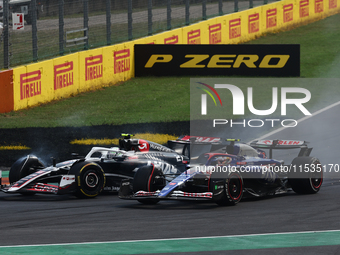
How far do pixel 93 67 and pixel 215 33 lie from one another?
7.71 meters

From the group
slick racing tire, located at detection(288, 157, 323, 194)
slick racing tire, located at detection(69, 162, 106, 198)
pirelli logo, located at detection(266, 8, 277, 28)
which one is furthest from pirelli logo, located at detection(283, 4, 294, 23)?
slick racing tire, located at detection(69, 162, 106, 198)

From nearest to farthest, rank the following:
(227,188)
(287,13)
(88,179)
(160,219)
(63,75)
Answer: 1. (160,219)
2. (227,188)
3. (88,179)
4. (63,75)
5. (287,13)

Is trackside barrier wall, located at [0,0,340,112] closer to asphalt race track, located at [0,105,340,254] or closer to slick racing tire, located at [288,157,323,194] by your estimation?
asphalt race track, located at [0,105,340,254]

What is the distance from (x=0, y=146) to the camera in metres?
13.7

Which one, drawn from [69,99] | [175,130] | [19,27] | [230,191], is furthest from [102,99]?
[230,191]

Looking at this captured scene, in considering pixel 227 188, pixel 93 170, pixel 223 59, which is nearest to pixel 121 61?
pixel 223 59

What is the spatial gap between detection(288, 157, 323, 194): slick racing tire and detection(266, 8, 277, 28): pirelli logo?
21284 mm

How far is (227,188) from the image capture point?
27.2 ft

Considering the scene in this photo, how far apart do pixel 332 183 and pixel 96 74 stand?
12123mm

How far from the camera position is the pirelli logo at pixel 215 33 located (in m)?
26.2

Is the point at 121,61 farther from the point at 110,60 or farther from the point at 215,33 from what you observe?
the point at 215,33

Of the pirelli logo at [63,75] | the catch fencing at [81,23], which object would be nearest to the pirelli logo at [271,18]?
the catch fencing at [81,23]

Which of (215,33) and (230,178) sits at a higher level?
(215,33)

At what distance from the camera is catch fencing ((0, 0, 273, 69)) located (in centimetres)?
1788
